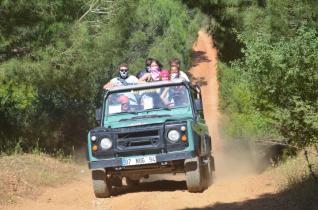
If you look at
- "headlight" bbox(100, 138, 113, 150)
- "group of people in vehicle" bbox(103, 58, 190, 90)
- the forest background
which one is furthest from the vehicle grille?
the forest background

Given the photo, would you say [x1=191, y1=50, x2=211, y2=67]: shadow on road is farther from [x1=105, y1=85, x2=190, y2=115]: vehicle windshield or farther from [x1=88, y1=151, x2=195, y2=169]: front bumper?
[x1=88, y1=151, x2=195, y2=169]: front bumper

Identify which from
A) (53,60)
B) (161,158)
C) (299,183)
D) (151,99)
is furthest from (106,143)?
(53,60)

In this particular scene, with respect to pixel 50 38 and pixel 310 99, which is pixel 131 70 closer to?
pixel 50 38

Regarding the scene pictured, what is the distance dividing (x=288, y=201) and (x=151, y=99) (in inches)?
119

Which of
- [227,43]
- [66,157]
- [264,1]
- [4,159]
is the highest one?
[264,1]

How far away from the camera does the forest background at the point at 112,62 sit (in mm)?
8633

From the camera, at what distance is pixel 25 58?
554 inches

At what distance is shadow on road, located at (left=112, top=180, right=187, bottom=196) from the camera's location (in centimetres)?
1090

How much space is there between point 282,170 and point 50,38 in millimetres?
5856

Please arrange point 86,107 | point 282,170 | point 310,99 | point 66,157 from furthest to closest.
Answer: point 86,107 → point 66,157 → point 282,170 → point 310,99

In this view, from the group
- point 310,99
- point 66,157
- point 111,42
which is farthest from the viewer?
point 66,157

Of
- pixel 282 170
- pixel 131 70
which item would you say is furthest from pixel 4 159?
pixel 131 70

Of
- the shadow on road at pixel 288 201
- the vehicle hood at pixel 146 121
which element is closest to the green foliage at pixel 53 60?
the vehicle hood at pixel 146 121

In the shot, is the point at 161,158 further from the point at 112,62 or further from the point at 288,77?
the point at 112,62
